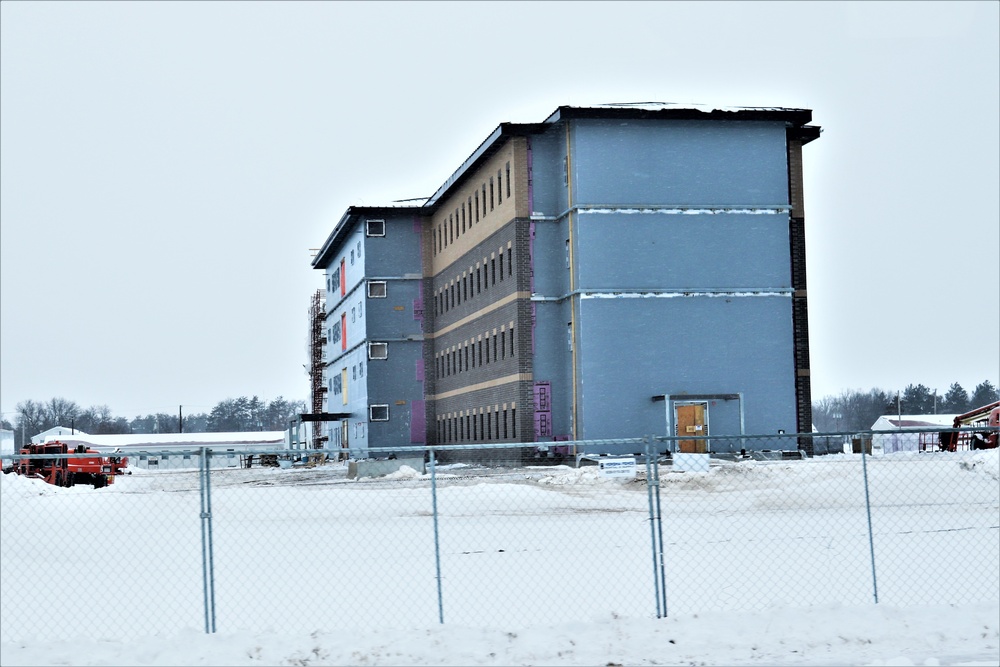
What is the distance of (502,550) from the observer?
20703mm

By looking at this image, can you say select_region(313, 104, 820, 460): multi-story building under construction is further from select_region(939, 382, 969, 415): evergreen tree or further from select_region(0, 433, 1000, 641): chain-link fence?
select_region(939, 382, 969, 415): evergreen tree

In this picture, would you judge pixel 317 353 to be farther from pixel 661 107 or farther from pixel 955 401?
pixel 955 401

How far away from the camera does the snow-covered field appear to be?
11.4 metres

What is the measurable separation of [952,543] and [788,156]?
127 feet

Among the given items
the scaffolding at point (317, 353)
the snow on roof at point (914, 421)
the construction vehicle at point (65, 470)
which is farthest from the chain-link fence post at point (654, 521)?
the snow on roof at point (914, 421)

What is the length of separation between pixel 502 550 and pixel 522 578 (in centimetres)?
355

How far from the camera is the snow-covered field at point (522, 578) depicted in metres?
11.4

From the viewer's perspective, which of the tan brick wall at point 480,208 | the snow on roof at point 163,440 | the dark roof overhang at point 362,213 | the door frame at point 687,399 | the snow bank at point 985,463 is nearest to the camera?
the snow bank at point 985,463

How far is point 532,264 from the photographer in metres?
55.6

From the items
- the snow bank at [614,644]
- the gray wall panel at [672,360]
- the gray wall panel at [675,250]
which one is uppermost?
the gray wall panel at [675,250]

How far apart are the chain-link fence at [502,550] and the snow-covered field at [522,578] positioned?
8cm

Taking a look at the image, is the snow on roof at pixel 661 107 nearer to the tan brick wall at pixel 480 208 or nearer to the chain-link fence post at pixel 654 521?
the tan brick wall at pixel 480 208

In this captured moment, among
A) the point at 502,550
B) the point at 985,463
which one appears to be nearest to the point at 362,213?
the point at 985,463

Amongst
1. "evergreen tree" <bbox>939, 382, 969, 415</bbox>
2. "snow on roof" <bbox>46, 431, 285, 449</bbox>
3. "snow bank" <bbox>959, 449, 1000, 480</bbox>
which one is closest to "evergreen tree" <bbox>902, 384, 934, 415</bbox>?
"evergreen tree" <bbox>939, 382, 969, 415</bbox>
